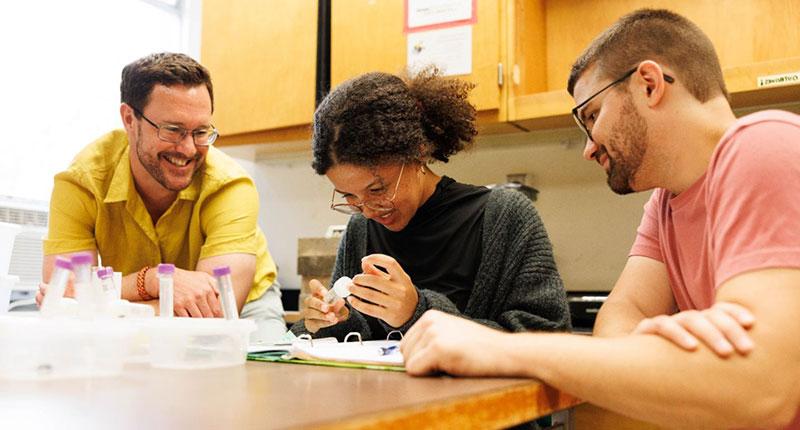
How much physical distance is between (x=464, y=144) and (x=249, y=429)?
121 centimetres

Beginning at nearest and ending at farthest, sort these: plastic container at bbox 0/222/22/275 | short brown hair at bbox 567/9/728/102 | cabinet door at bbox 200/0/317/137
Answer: short brown hair at bbox 567/9/728/102, plastic container at bbox 0/222/22/275, cabinet door at bbox 200/0/317/137

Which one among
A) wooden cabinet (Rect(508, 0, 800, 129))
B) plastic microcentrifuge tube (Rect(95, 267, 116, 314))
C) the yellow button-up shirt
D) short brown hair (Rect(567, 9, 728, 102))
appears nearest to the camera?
plastic microcentrifuge tube (Rect(95, 267, 116, 314))

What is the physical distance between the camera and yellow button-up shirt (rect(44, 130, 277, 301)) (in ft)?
5.97

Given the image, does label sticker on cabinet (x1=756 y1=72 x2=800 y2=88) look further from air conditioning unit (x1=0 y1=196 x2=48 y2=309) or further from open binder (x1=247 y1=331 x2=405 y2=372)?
air conditioning unit (x1=0 y1=196 x2=48 y2=309)

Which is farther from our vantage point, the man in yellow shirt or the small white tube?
the man in yellow shirt

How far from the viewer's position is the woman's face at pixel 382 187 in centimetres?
146

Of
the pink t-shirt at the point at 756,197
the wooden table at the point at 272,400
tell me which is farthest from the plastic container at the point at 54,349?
the pink t-shirt at the point at 756,197

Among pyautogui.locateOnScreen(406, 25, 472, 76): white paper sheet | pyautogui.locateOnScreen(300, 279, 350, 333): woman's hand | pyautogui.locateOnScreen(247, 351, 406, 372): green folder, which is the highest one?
pyautogui.locateOnScreen(406, 25, 472, 76): white paper sheet

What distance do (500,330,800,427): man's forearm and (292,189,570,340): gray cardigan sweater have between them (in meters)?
0.50

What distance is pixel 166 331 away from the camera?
884mm

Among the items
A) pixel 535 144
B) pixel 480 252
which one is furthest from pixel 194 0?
pixel 480 252

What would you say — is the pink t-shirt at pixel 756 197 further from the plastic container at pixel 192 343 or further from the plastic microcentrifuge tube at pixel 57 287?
the plastic microcentrifuge tube at pixel 57 287

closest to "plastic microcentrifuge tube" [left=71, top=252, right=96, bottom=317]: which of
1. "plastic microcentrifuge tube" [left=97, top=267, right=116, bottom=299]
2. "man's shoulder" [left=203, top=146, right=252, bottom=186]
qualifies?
"plastic microcentrifuge tube" [left=97, top=267, right=116, bottom=299]

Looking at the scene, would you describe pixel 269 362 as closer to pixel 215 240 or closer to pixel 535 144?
pixel 215 240
